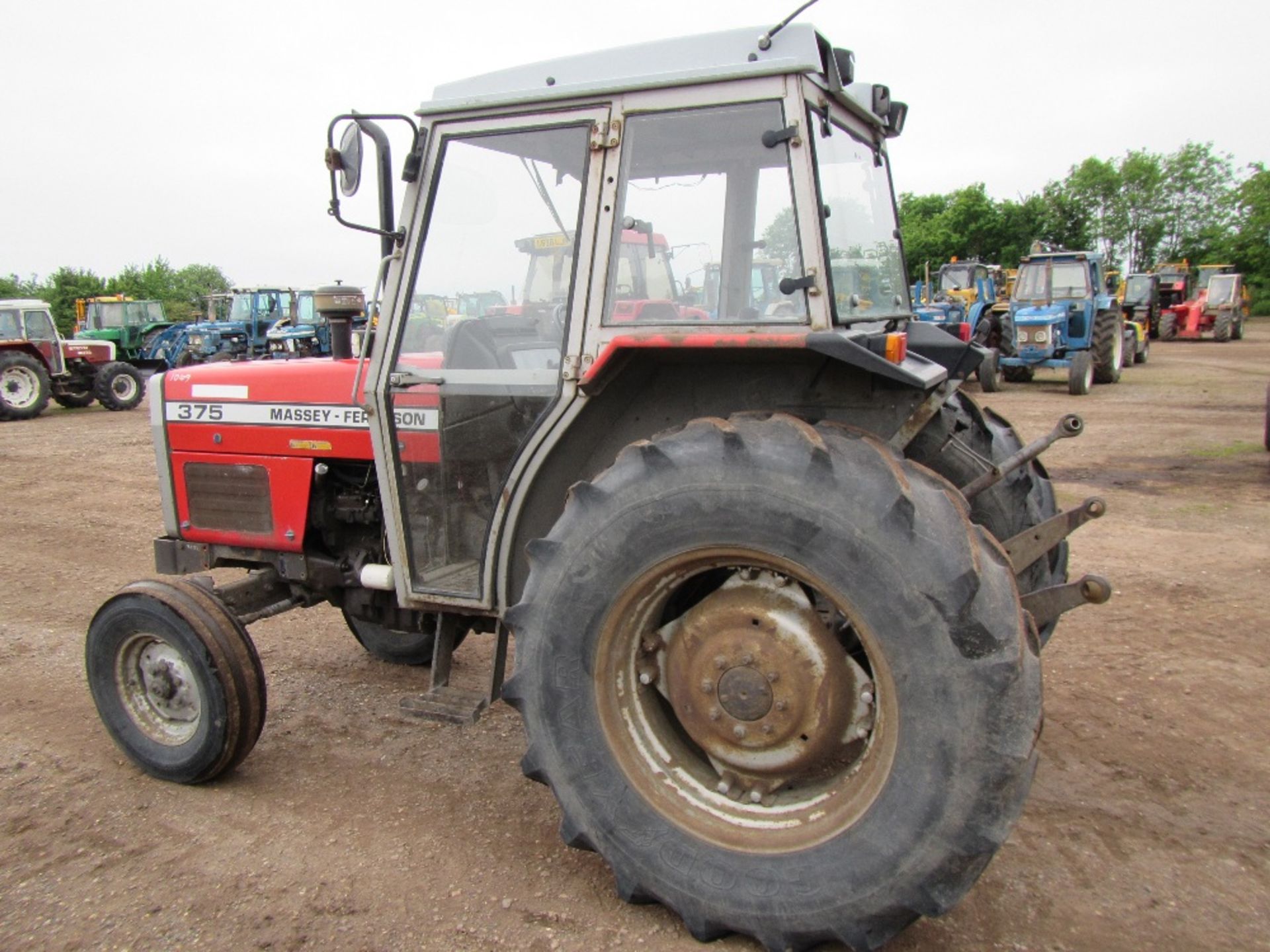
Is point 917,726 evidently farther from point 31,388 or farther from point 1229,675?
point 31,388

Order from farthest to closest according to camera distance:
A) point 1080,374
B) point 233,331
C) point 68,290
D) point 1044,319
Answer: point 68,290 → point 233,331 → point 1044,319 → point 1080,374

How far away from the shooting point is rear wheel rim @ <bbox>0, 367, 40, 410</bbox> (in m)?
15.8

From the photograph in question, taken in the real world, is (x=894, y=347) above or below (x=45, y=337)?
below

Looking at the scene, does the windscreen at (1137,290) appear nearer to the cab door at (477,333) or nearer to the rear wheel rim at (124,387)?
the rear wheel rim at (124,387)

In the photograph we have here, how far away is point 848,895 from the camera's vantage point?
2215 mm

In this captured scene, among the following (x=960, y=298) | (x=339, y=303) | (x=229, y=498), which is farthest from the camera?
(x=960, y=298)

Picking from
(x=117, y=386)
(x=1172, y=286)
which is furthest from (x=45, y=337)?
(x=1172, y=286)

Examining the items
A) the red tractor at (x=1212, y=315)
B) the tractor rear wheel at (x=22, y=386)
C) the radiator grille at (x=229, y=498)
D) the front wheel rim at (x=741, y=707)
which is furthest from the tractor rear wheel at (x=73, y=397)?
the red tractor at (x=1212, y=315)

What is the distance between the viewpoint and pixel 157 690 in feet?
11.2

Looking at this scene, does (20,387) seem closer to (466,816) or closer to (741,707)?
(466,816)

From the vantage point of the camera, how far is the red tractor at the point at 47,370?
1589 centimetres

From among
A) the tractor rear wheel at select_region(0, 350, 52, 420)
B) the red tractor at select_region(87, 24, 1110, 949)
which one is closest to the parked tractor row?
the red tractor at select_region(87, 24, 1110, 949)

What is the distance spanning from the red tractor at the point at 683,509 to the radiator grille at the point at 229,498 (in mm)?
58

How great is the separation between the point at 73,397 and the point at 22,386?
1275 millimetres
